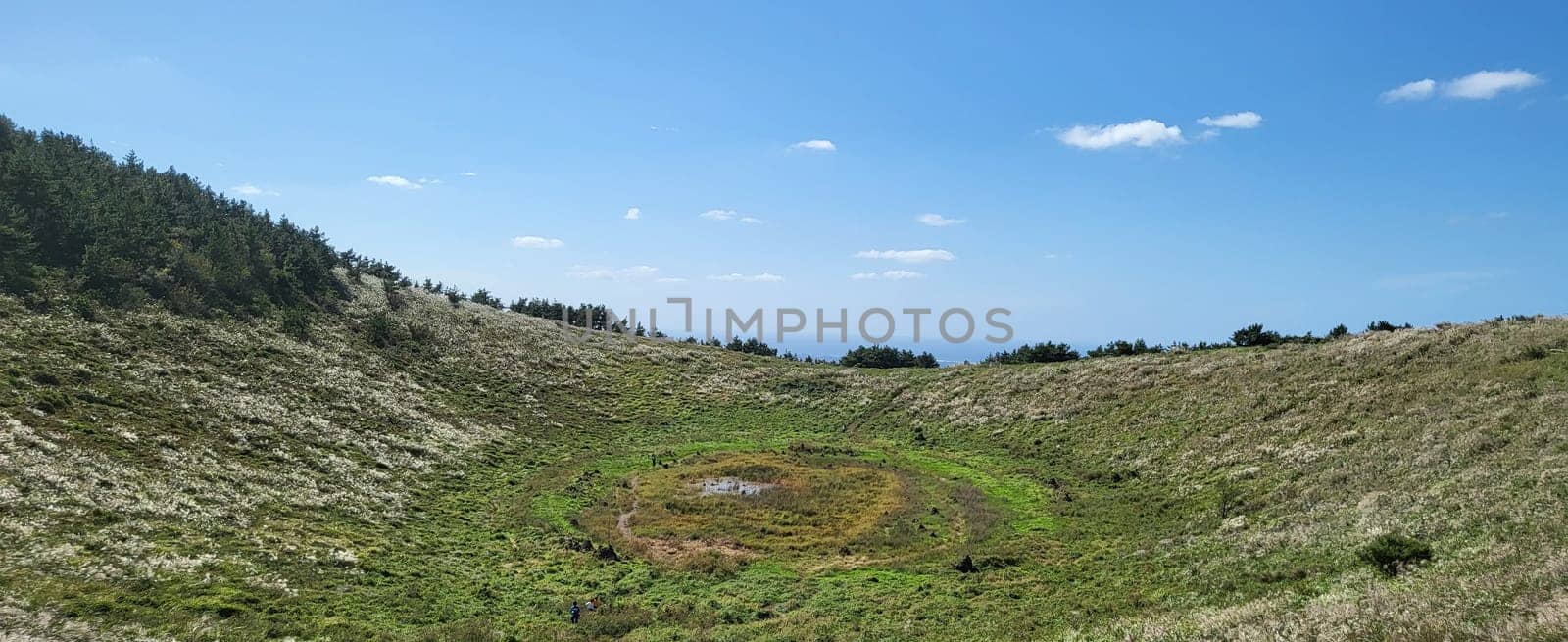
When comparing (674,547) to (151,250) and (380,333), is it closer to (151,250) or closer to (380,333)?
(380,333)

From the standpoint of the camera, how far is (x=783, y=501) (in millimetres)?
46312

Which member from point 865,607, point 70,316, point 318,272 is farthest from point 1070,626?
point 318,272

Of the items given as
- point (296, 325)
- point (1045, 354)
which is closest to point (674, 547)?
point (296, 325)

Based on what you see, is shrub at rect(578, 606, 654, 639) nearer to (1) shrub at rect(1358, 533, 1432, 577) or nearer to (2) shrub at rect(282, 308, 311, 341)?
(1) shrub at rect(1358, 533, 1432, 577)

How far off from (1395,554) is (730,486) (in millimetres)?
36725

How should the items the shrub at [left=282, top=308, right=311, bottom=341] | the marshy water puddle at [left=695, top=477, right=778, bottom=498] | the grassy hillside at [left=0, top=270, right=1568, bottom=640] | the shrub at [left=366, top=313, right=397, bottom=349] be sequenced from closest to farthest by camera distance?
the grassy hillside at [left=0, top=270, right=1568, bottom=640]
the marshy water puddle at [left=695, top=477, right=778, bottom=498]
the shrub at [left=282, top=308, right=311, bottom=341]
the shrub at [left=366, top=313, right=397, bottom=349]

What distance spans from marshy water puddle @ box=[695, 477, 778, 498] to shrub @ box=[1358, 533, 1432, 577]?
33.7m

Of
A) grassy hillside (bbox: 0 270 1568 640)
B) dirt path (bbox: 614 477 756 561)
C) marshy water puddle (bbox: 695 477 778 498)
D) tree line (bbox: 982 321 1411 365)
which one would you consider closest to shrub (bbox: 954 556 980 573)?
grassy hillside (bbox: 0 270 1568 640)

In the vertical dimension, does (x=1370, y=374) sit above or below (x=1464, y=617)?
above

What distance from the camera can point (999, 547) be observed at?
1407 inches

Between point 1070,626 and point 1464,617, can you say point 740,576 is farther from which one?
point 1464,617

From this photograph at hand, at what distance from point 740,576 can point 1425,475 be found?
3187 cm

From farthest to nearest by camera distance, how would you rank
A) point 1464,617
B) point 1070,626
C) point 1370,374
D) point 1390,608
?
point 1370,374
point 1070,626
point 1390,608
point 1464,617

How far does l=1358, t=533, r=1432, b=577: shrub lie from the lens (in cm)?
2256
